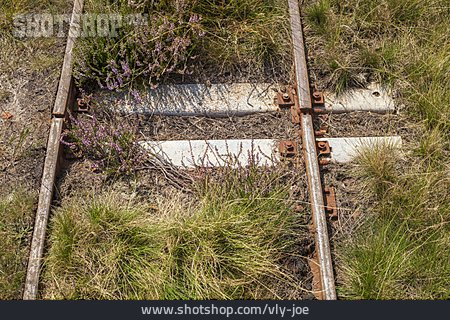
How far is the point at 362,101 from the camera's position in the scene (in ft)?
14.8

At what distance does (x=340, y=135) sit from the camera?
434 centimetres

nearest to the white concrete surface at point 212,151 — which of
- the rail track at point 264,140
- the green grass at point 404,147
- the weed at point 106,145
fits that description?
the rail track at point 264,140

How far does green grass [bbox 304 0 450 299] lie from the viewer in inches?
140

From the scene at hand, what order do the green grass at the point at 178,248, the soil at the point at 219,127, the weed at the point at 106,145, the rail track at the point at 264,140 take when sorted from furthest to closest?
1. the soil at the point at 219,127
2. the weed at the point at 106,145
3. the rail track at the point at 264,140
4. the green grass at the point at 178,248

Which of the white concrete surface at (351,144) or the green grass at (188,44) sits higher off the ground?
the green grass at (188,44)

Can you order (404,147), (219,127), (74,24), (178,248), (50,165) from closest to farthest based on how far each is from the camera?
(178,248)
(50,165)
(404,147)
(219,127)
(74,24)

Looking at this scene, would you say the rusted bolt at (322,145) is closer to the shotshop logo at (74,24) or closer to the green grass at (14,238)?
the shotshop logo at (74,24)

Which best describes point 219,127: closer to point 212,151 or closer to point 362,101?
point 212,151

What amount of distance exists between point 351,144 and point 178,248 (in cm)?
170

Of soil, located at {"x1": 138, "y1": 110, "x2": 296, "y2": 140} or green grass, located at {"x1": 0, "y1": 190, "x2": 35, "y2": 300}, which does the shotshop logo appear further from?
green grass, located at {"x1": 0, "y1": 190, "x2": 35, "y2": 300}

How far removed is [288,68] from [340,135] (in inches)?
32.0

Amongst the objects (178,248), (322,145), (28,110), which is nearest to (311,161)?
(322,145)

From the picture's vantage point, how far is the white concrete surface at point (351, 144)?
419 cm

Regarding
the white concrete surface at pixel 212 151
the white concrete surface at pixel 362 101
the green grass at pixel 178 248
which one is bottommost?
the green grass at pixel 178 248
